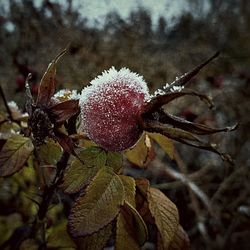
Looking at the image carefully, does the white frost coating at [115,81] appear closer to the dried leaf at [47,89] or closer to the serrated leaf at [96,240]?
the dried leaf at [47,89]

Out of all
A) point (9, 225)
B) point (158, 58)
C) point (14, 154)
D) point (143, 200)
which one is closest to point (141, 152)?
point (143, 200)

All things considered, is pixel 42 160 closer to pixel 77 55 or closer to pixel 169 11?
pixel 77 55

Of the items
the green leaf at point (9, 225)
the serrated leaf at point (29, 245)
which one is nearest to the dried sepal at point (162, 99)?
the serrated leaf at point (29, 245)

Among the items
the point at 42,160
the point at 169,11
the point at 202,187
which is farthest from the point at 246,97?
the point at 42,160

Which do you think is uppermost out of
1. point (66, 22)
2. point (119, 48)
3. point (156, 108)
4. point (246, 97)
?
point (66, 22)

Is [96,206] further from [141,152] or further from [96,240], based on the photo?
[141,152]

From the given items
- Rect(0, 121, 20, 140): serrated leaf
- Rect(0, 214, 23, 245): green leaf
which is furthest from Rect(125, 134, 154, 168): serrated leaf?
Rect(0, 214, 23, 245): green leaf

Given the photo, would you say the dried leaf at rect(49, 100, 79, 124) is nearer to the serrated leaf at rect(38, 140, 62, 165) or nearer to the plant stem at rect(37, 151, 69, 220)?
the plant stem at rect(37, 151, 69, 220)

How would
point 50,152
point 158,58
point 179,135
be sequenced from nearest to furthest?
point 179,135 < point 50,152 < point 158,58
